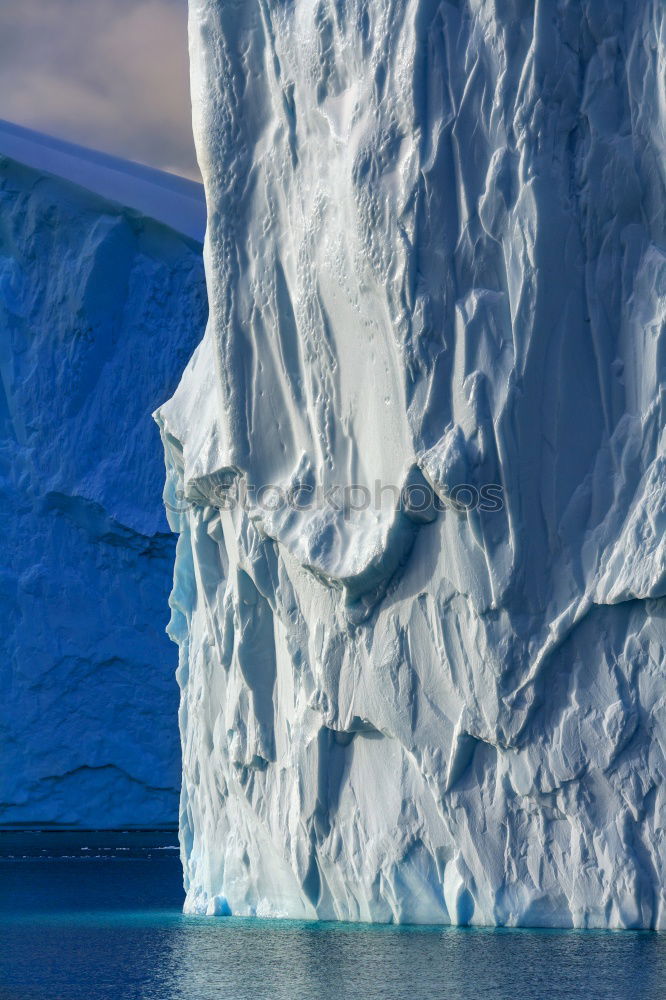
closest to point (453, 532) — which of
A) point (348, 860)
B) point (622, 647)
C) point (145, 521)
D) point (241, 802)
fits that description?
point (622, 647)

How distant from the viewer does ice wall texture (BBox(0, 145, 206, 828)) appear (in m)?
15.6

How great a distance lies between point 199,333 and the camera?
16016 mm

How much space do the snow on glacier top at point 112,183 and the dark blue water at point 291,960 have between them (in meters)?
8.50

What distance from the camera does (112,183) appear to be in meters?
16.1

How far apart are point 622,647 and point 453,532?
991mm

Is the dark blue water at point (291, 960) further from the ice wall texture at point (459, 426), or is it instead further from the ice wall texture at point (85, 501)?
the ice wall texture at point (85, 501)

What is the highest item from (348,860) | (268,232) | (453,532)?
(268,232)

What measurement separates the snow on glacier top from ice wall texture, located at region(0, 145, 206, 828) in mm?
106

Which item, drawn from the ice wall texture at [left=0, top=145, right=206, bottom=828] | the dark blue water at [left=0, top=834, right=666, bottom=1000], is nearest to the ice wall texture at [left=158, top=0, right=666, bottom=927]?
the dark blue water at [left=0, top=834, right=666, bottom=1000]

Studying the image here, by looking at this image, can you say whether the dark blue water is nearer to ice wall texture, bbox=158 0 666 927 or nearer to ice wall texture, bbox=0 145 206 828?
ice wall texture, bbox=158 0 666 927

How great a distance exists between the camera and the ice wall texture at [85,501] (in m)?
15.6

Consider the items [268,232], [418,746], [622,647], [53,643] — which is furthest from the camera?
[53,643]

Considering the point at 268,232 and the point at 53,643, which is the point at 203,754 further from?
the point at 53,643

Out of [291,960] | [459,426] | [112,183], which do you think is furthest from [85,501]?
[291,960]
